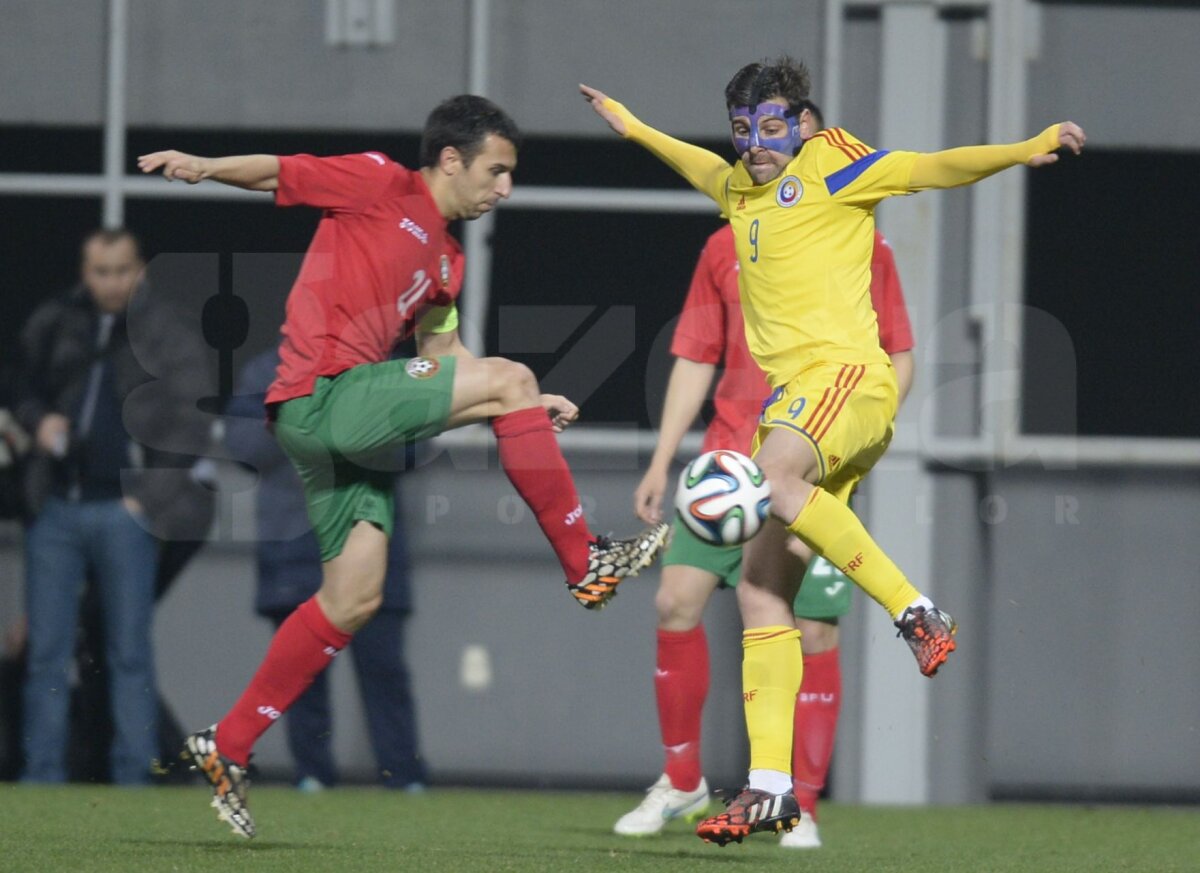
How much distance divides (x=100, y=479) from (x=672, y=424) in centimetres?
258

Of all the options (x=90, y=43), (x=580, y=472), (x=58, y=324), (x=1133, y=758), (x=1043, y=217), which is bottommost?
(x=1133, y=758)

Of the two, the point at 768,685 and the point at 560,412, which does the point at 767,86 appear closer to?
the point at 560,412

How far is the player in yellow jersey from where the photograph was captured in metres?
4.93

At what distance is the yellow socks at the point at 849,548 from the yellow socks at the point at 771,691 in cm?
29

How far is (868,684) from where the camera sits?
8344 millimetres

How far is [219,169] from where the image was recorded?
5.05 m

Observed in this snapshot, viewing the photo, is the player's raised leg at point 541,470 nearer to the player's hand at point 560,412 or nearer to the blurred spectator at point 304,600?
the player's hand at point 560,412

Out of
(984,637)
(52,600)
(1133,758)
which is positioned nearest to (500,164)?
(52,600)

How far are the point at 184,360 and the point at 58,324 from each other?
52 cm

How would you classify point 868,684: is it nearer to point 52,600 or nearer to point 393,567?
point 393,567

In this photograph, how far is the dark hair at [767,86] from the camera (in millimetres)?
5258

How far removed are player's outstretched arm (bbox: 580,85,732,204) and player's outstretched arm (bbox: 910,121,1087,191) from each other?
2.11ft

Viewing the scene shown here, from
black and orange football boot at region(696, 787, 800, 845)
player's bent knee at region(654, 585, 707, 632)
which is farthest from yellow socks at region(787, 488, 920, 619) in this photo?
player's bent knee at region(654, 585, 707, 632)

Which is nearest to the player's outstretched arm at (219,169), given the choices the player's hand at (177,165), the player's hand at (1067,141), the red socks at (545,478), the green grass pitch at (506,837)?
the player's hand at (177,165)
